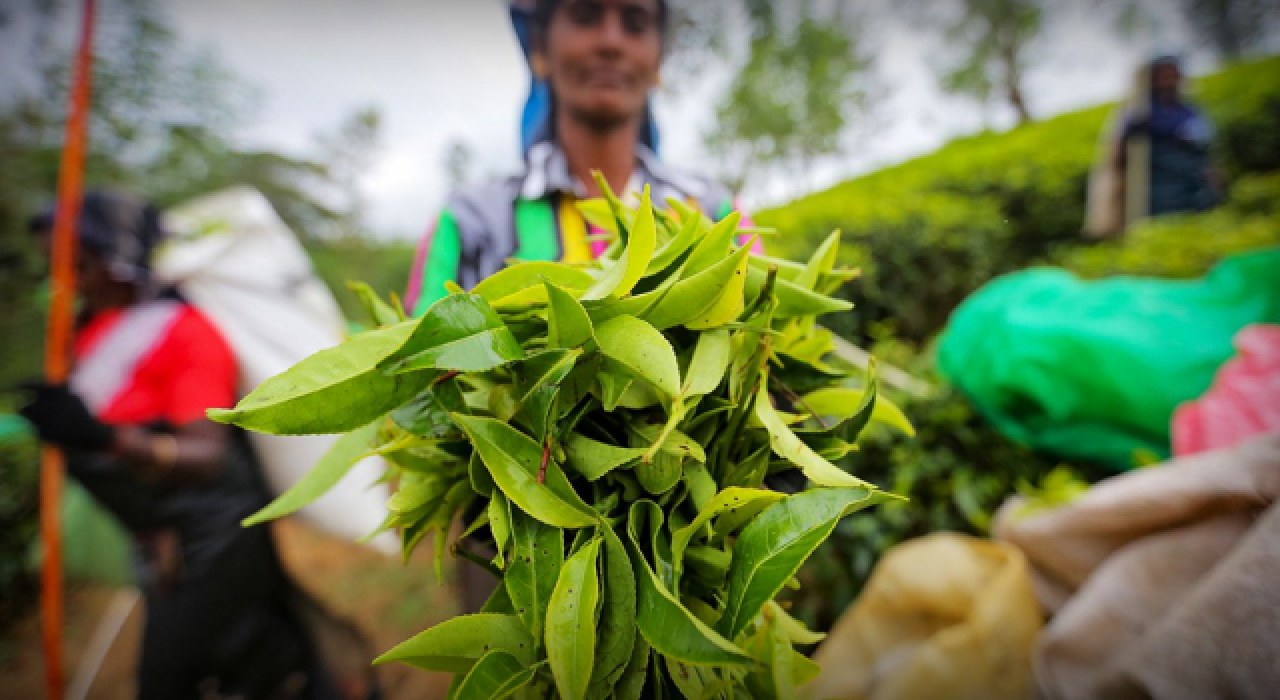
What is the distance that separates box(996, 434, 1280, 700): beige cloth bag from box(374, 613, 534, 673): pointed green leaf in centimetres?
94

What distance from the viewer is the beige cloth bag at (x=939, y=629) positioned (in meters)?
1.14

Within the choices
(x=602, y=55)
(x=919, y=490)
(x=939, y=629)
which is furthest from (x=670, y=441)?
(x=919, y=490)

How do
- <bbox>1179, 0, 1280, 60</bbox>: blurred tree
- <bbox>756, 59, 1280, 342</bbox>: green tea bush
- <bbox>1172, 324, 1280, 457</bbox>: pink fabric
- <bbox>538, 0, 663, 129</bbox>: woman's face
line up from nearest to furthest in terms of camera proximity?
<bbox>1172, 324, 1280, 457</bbox>: pink fabric < <bbox>538, 0, 663, 129</bbox>: woman's face < <bbox>756, 59, 1280, 342</bbox>: green tea bush < <bbox>1179, 0, 1280, 60</bbox>: blurred tree

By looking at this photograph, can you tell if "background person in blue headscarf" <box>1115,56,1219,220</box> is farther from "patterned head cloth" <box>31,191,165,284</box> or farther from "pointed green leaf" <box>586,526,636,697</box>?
"patterned head cloth" <box>31,191,165,284</box>

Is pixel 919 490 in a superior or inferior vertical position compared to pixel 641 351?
inferior

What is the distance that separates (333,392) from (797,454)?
0.43 m

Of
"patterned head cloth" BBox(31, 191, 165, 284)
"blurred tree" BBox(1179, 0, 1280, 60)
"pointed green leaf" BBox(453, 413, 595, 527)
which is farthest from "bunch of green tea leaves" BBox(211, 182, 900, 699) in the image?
"blurred tree" BBox(1179, 0, 1280, 60)

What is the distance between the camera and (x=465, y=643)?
0.51 meters

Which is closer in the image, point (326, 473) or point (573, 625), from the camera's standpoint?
point (573, 625)

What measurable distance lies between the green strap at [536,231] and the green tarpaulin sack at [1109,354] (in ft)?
4.66

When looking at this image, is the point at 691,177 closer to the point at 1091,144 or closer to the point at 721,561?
the point at 721,561

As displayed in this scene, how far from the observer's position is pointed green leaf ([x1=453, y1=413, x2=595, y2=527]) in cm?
48

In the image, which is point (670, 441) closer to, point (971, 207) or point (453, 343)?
point (453, 343)

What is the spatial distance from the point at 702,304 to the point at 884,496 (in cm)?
26
